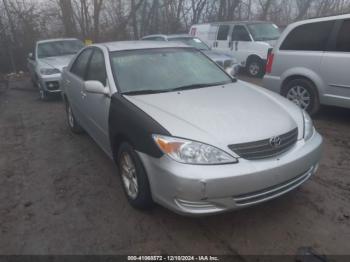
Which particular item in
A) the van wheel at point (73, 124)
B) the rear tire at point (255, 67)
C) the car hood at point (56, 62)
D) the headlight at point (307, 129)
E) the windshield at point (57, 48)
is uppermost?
the headlight at point (307, 129)

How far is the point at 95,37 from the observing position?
18312 millimetres

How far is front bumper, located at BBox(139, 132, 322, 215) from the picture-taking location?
2.41 m

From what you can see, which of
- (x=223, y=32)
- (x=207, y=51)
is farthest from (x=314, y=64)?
(x=223, y=32)

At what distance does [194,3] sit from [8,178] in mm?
18189

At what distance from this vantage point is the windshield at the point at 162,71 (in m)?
3.49

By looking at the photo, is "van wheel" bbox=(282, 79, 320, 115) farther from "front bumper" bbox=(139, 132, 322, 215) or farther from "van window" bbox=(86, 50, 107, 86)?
"van window" bbox=(86, 50, 107, 86)

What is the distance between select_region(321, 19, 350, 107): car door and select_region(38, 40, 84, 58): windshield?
7.20 m

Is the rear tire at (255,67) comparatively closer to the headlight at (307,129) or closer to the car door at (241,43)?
the car door at (241,43)

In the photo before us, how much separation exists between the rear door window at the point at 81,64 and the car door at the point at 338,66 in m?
3.79

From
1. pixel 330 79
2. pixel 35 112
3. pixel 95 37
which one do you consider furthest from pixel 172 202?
pixel 95 37

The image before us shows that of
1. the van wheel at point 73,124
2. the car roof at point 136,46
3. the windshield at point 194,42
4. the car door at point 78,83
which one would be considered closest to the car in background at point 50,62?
the van wheel at point 73,124

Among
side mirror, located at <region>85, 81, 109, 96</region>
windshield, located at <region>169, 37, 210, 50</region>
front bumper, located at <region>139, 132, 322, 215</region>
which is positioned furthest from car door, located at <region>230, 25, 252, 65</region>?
front bumper, located at <region>139, 132, 322, 215</region>

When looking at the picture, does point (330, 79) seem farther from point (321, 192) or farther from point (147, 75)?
point (147, 75)

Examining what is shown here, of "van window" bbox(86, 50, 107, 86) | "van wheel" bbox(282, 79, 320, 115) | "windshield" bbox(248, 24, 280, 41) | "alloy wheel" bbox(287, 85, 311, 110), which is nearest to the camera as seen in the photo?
"van window" bbox(86, 50, 107, 86)
